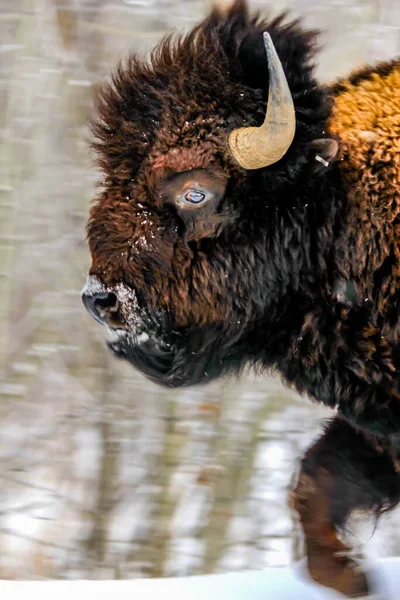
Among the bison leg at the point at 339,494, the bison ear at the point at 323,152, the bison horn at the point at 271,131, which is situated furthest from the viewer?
the bison leg at the point at 339,494

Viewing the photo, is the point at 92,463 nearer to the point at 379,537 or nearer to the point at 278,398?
the point at 278,398

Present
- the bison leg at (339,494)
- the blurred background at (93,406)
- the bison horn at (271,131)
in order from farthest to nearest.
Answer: the blurred background at (93,406) < the bison leg at (339,494) < the bison horn at (271,131)

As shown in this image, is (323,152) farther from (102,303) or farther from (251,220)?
(102,303)

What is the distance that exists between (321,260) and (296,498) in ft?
3.71

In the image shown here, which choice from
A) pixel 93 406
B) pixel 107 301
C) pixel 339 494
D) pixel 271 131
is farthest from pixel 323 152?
pixel 93 406

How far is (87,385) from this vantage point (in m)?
6.49

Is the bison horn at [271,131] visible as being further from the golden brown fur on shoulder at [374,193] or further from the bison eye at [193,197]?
the golden brown fur on shoulder at [374,193]

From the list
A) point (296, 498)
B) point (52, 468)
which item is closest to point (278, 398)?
point (52, 468)

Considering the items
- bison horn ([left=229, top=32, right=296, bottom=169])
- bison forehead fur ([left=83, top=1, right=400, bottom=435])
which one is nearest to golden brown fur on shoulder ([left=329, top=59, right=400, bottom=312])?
bison forehead fur ([left=83, top=1, right=400, bottom=435])

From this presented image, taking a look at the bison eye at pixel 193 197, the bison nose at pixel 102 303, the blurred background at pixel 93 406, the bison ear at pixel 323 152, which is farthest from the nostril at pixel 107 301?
the blurred background at pixel 93 406

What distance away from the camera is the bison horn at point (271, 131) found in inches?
94.6

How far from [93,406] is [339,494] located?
3.67 meters

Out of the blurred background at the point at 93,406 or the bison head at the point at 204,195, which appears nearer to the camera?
the bison head at the point at 204,195

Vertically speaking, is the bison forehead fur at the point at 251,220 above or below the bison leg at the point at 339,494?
above
